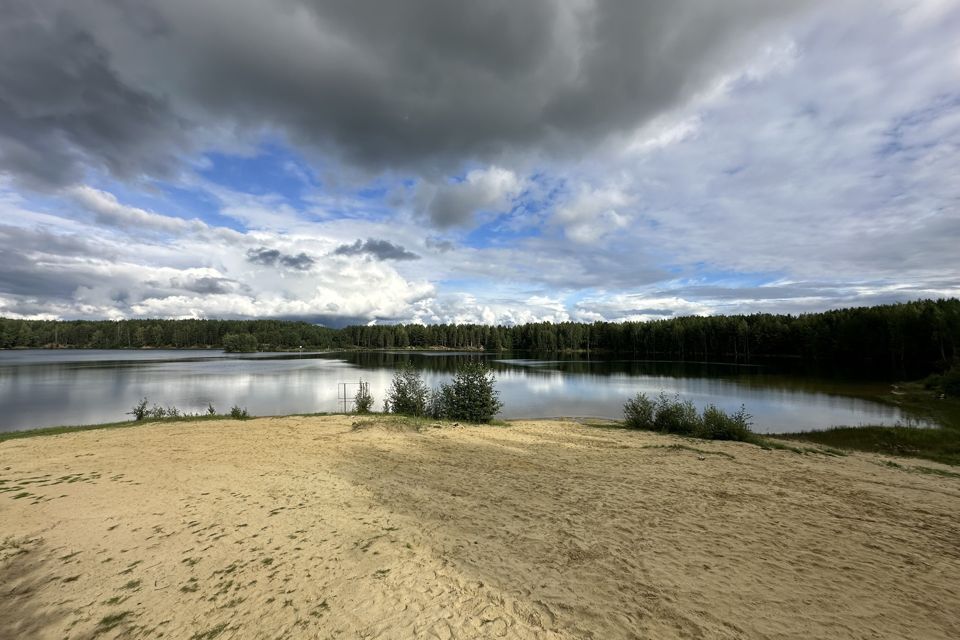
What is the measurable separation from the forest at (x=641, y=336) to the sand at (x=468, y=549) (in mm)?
63520

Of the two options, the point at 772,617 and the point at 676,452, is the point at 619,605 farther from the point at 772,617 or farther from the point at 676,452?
the point at 676,452

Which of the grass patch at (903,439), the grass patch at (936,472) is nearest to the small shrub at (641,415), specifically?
the grass patch at (903,439)

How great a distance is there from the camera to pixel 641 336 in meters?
123

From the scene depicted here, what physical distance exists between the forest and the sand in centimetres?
6352

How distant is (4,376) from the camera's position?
47625 millimetres

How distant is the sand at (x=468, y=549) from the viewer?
16.0ft

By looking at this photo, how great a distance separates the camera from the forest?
2459 inches

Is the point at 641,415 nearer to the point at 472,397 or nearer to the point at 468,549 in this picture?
the point at 472,397

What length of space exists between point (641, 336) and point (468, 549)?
12548 centimetres

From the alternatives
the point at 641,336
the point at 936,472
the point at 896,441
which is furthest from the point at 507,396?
the point at 641,336

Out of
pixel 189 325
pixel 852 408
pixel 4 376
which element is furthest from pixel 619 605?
pixel 189 325

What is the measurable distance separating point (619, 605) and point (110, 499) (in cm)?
984

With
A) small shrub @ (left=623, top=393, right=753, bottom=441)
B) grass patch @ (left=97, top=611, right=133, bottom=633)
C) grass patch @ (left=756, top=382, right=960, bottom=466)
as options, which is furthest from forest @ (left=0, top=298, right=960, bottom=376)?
grass patch @ (left=97, top=611, right=133, bottom=633)

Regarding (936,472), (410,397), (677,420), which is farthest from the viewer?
(410,397)
